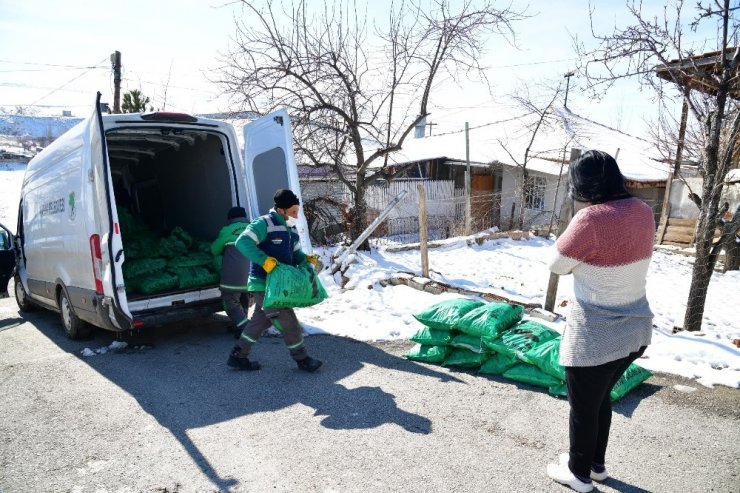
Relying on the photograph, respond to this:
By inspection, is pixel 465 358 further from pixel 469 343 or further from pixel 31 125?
pixel 31 125

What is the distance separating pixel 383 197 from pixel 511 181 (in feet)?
26.5

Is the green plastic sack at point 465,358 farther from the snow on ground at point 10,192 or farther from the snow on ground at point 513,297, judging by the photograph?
the snow on ground at point 10,192

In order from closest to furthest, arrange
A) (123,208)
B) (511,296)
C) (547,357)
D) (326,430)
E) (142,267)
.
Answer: (326,430) → (547,357) → (142,267) → (511,296) → (123,208)

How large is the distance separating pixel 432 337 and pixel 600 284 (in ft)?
8.27

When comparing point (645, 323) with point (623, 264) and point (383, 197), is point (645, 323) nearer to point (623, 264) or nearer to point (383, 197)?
point (623, 264)

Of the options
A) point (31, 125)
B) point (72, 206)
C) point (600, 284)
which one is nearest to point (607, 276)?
point (600, 284)

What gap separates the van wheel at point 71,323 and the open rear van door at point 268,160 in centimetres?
230

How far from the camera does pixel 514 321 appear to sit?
196 inches

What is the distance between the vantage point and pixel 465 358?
4953mm

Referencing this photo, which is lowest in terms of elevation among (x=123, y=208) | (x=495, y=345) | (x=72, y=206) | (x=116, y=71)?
(x=495, y=345)

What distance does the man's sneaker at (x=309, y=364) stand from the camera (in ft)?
16.6

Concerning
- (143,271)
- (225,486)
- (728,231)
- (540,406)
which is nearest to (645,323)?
(540,406)

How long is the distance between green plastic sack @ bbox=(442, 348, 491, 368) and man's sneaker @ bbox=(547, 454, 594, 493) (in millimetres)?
1697

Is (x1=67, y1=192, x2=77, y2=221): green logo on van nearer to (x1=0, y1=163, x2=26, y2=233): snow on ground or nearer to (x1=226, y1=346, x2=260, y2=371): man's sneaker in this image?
(x1=226, y1=346, x2=260, y2=371): man's sneaker
